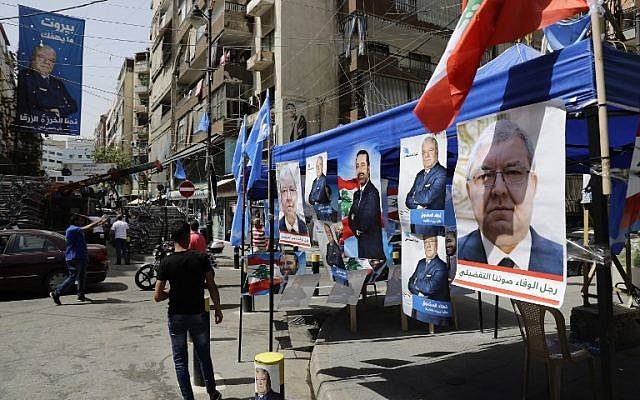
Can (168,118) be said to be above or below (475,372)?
above

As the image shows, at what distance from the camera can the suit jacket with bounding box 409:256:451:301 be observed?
Result: 414 centimetres

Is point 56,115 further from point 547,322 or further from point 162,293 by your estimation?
point 547,322

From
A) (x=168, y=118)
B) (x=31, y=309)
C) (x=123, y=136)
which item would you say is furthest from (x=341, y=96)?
(x=123, y=136)

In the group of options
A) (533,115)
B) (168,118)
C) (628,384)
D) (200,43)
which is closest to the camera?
(533,115)

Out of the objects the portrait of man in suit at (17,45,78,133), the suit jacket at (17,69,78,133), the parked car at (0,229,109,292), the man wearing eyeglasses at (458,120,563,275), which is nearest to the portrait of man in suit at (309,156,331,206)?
the man wearing eyeglasses at (458,120,563,275)

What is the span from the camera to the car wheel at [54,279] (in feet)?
35.7

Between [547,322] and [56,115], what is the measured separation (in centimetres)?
1986

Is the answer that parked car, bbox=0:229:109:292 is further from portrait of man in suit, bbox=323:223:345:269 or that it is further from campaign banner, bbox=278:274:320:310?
portrait of man in suit, bbox=323:223:345:269

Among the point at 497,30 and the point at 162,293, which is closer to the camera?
the point at 497,30

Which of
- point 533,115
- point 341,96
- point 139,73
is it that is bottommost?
point 533,115

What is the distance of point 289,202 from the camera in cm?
683

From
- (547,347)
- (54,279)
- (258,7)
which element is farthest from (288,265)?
(258,7)

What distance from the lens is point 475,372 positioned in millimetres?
5352

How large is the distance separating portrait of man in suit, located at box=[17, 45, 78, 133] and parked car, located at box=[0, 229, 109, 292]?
9.73 m
